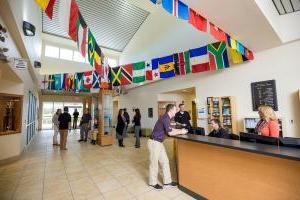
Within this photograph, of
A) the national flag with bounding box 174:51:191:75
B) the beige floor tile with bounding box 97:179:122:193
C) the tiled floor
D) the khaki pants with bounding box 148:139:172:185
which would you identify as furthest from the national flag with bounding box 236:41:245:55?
the beige floor tile with bounding box 97:179:122:193

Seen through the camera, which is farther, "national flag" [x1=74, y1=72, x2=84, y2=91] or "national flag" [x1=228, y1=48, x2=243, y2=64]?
"national flag" [x1=74, y1=72, x2=84, y2=91]

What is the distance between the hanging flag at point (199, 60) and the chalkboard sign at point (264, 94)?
160 cm

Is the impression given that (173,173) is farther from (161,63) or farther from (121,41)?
(121,41)

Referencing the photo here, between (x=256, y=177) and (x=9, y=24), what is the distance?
4.79 meters

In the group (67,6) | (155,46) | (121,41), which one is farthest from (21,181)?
(121,41)

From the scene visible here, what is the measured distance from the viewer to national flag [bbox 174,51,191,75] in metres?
6.35

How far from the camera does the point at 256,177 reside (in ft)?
6.62

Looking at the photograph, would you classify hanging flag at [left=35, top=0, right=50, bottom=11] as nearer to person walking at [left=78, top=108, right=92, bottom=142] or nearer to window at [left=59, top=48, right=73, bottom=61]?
person walking at [left=78, top=108, right=92, bottom=142]

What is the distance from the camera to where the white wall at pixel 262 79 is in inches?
168

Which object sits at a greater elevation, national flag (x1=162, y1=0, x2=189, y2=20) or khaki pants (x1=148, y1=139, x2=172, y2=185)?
national flag (x1=162, y1=0, x2=189, y2=20)

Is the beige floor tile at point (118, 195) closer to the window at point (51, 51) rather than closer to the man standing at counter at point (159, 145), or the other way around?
the man standing at counter at point (159, 145)

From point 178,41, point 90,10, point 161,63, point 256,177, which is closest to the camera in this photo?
point 256,177

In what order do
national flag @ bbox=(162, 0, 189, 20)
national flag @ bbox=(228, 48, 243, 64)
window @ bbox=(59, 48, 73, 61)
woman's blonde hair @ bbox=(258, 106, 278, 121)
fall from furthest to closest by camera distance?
window @ bbox=(59, 48, 73, 61)
national flag @ bbox=(228, 48, 243, 64)
woman's blonde hair @ bbox=(258, 106, 278, 121)
national flag @ bbox=(162, 0, 189, 20)

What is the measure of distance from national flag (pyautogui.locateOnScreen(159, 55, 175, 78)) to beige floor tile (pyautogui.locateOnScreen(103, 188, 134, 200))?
4.77m
